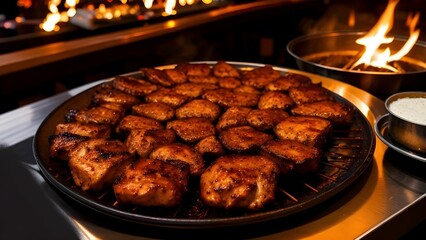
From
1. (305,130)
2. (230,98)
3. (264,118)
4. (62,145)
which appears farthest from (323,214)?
(62,145)

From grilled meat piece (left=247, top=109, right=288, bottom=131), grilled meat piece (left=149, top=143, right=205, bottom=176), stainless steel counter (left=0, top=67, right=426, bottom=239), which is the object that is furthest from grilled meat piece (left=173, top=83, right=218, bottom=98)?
stainless steel counter (left=0, top=67, right=426, bottom=239)

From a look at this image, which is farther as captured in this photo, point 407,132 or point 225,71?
point 225,71

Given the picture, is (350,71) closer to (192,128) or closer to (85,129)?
(192,128)

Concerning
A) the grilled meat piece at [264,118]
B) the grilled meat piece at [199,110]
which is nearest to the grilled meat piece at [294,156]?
the grilled meat piece at [264,118]

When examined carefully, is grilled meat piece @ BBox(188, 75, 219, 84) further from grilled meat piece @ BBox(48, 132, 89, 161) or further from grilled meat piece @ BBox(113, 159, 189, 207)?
grilled meat piece @ BBox(113, 159, 189, 207)

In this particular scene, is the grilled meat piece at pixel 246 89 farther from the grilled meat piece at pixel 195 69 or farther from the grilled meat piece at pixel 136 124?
the grilled meat piece at pixel 136 124

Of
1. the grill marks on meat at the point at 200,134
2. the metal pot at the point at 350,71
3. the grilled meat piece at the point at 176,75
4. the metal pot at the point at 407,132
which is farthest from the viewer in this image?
the grilled meat piece at the point at 176,75
